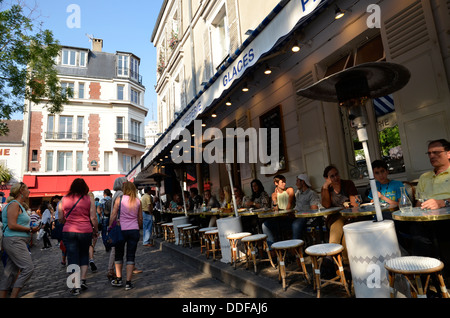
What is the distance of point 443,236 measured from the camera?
104 inches

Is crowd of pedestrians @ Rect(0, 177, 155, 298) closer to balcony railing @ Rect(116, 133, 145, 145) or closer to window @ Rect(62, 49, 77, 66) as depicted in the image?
balcony railing @ Rect(116, 133, 145, 145)

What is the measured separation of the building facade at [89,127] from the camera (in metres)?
25.8

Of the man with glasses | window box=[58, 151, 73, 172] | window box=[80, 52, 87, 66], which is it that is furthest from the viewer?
window box=[80, 52, 87, 66]

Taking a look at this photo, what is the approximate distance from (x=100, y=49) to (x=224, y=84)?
3297 centimetres

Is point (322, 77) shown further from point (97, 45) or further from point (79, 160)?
point (97, 45)

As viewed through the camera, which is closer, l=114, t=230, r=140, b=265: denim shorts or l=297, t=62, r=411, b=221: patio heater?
l=297, t=62, r=411, b=221: patio heater

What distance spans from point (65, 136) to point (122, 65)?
1044 centimetres

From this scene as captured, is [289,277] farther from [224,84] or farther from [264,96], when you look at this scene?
[264,96]

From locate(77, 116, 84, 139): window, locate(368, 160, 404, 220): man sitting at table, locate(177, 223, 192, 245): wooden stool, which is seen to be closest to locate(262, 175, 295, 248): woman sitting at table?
locate(368, 160, 404, 220): man sitting at table

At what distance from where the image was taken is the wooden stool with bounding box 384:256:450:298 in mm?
1903

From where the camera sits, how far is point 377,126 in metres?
5.21

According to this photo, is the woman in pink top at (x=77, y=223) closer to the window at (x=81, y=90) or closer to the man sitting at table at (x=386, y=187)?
the man sitting at table at (x=386, y=187)

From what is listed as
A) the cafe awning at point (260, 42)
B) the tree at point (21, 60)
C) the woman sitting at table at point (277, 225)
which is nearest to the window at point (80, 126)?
the tree at point (21, 60)

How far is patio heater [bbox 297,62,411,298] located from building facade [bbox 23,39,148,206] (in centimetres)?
2764
